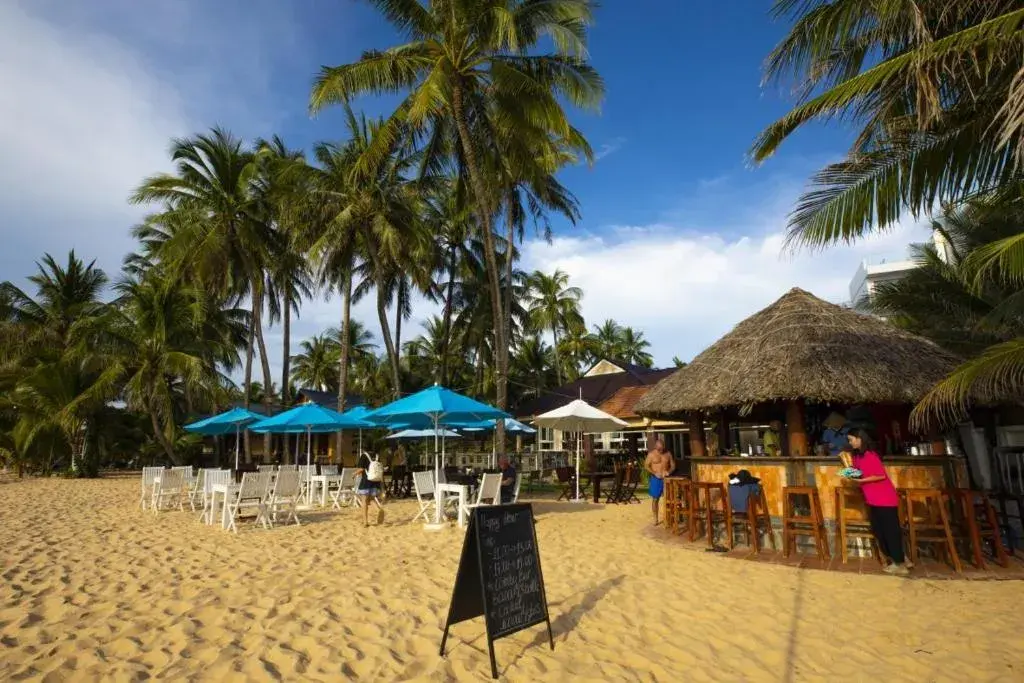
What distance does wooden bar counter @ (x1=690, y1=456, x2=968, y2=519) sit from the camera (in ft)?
25.3

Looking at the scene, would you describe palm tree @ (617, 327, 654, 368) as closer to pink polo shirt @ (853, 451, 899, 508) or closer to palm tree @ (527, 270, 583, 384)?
palm tree @ (527, 270, 583, 384)

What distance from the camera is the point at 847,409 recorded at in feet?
36.7

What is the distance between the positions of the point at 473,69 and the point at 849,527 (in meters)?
12.0

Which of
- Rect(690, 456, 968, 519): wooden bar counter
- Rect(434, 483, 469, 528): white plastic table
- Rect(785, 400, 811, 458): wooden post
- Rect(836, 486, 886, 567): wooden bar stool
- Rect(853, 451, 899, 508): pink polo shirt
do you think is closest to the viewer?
Rect(853, 451, 899, 508): pink polo shirt

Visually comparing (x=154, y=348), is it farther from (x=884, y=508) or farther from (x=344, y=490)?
(x=884, y=508)

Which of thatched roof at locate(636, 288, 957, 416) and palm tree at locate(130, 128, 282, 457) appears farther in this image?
palm tree at locate(130, 128, 282, 457)

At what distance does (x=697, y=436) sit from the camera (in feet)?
35.3

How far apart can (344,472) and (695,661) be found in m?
10.2

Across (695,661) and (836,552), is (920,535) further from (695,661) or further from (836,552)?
(695,661)

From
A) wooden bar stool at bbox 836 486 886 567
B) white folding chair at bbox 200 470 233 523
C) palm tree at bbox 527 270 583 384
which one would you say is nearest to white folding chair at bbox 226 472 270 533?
white folding chair at bbox 200 470 233 523

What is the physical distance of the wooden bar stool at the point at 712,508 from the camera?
26.3ft

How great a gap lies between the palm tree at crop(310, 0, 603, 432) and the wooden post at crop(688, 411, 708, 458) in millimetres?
6910

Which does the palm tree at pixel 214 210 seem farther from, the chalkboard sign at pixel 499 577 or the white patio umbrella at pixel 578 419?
the chalkboard sign at pixel 499 577

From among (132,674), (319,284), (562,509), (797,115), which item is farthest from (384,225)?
(132,674)
